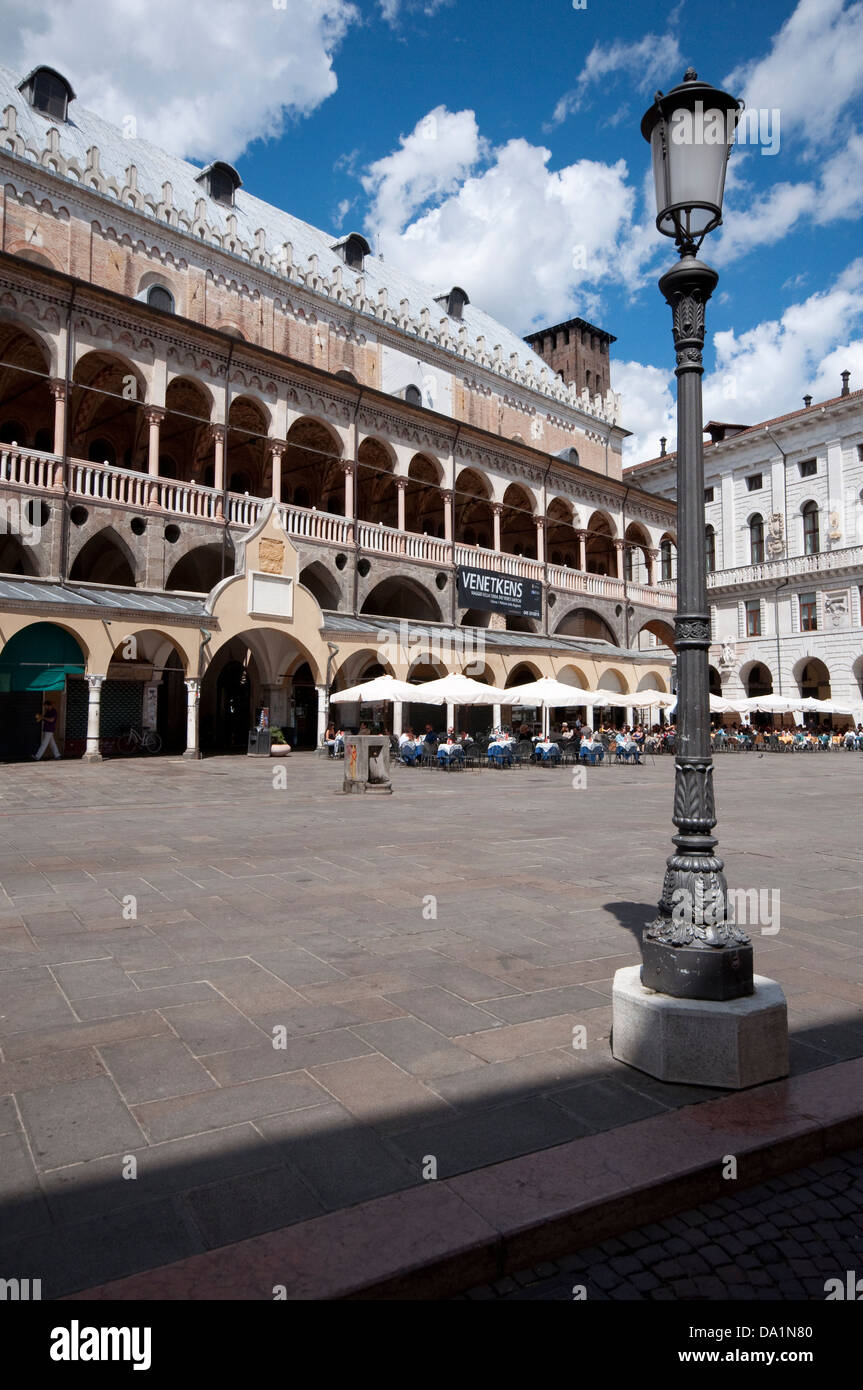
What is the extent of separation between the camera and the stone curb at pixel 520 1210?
236 cm

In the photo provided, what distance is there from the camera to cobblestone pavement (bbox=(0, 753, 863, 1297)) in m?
2.90

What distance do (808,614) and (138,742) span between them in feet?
122

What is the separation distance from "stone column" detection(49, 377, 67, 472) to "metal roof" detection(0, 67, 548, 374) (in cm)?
775

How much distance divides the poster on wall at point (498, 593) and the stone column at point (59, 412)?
49.4ft

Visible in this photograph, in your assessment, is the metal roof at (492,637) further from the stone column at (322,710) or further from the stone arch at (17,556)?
the stone arch at (17,556)

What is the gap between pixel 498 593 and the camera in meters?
34.3

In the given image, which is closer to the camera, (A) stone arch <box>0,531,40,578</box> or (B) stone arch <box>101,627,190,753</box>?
(A) stone arch <box>0,531,40,578</box>

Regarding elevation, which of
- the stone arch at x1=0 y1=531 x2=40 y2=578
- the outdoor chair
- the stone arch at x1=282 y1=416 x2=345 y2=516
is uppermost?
the stone arch at x1=282 y1=416 x2=345 y2=516

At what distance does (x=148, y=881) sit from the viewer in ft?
24.6

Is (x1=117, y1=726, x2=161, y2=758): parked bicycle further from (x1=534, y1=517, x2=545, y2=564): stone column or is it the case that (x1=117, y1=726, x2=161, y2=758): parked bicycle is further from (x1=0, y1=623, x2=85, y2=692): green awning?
(x1=534, y1=517, x2=545, y2=564): stone column

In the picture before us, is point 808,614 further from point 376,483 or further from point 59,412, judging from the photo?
point 59,412
